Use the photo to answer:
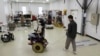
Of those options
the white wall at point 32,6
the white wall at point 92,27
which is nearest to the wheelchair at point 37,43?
the white wall at point 92,27

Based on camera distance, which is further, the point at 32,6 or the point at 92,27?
the point at 32,6

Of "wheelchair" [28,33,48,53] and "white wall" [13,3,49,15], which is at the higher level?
"white wall" [13,3,49,15]

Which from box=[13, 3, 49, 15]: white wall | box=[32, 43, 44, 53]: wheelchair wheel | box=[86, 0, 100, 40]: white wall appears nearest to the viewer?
box=[32, 43, 44, 53]: wheelchair wheel

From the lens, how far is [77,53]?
5004 millimetres

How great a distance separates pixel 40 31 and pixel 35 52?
871 mm

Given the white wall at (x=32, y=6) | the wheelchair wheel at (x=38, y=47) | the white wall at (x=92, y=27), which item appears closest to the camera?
the wheelchair wheel at (x=38, y=47)

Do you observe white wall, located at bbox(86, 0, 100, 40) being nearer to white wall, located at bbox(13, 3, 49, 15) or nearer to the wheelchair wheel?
the wheelchair wheel

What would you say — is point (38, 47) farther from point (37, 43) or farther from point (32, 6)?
point (32, 6)

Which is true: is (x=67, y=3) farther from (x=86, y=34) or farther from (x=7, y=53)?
(x=7, y=53)

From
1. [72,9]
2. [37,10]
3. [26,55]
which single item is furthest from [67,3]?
[37,10]

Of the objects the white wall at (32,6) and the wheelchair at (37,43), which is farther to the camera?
the white wall at (32,6)

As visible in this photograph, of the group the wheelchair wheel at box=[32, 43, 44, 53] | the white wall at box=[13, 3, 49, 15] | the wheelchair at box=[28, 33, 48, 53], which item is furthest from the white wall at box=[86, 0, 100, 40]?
the white wall at box=[13, 3, 49, 15]

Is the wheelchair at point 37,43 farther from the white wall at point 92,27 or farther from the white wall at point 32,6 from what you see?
the white wall at point 32,6

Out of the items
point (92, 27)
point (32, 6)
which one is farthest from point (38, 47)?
point (32, 6)
